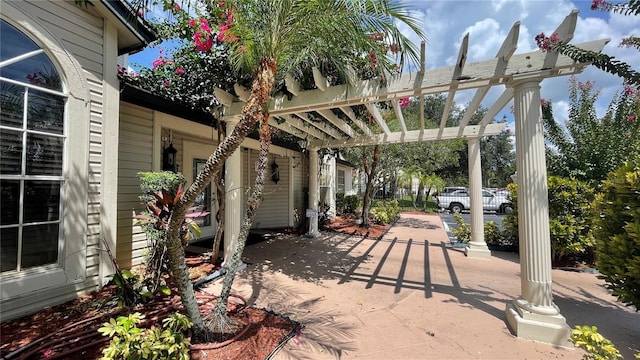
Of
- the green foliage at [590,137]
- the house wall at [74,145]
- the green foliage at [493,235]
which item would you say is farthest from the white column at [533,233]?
the house wall at [74,145]

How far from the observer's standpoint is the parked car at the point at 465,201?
16.6 m

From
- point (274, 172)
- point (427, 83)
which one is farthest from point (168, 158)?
point (427, 83)

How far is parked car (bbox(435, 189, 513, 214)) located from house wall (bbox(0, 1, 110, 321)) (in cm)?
1756

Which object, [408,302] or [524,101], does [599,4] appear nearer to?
[524,101]

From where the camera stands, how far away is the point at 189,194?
2123 mm

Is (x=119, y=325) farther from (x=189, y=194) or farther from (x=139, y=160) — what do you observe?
(x=139, y=160)

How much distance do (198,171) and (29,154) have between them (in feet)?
12.9

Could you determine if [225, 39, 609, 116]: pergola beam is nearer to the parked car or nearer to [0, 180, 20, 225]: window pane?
[0, 180, 20, 225]: window pane

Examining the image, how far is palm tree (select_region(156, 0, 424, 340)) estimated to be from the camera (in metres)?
2.31

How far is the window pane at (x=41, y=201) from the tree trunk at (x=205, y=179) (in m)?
2.06

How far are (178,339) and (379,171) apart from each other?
10211 mm

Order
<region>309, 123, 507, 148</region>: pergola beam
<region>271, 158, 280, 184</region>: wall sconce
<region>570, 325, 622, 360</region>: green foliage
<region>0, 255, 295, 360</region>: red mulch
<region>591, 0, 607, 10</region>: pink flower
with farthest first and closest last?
<region>271, 158, 280, 184</region>: wall sconce → <region>309, 123, 507, 148</region>: pergola beam → <region>591, 0, 607, 10</region>: pink flower → <region>0, 255, 295, 360</region>: red mulch → <region>570, 325, 622, 360</region>: green foliage

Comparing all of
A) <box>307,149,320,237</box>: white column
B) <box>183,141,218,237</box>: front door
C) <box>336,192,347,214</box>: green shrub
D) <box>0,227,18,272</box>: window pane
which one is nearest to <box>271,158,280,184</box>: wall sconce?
<box>307,149,320,237</box>: white column

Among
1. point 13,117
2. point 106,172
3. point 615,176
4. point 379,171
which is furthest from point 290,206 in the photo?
point 615,176
